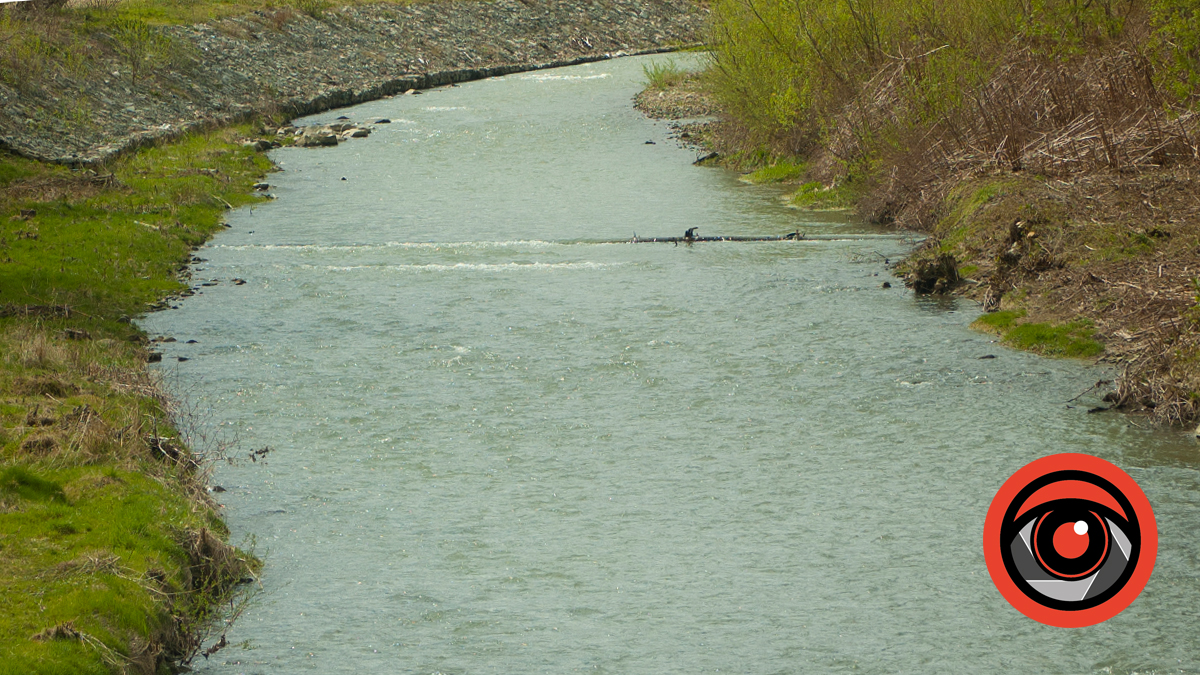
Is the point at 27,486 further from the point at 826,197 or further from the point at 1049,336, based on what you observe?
the point at 826,197

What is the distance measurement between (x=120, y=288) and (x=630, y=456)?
10912 millimetres

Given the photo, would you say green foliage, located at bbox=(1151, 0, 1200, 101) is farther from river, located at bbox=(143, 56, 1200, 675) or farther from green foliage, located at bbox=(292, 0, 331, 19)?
green foliage, located at bbox=(292, 0, 331, 19)

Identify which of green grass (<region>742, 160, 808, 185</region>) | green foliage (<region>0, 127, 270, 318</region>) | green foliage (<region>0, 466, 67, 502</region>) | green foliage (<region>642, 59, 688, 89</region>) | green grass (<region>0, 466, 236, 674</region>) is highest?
green foliage (<region>642, 59, 688, 89</region>)

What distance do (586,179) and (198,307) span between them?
14475 millimetres

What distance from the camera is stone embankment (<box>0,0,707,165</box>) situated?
113 feet

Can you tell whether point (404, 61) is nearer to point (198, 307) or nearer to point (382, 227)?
point (382, 227)

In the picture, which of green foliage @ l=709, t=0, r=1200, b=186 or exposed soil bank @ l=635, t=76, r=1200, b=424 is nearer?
exposed soil bank @ l=635, t=76, r=1200, b=424

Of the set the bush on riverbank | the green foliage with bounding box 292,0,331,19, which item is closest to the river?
the bush on riverbank

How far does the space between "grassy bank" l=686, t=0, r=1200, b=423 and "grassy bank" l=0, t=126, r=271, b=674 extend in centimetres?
1035

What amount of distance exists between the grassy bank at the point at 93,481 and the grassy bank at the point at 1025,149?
1035 centimetres

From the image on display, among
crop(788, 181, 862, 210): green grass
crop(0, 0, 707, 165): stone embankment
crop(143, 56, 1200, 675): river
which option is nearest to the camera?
crop(143, 56, 1200, 675): river

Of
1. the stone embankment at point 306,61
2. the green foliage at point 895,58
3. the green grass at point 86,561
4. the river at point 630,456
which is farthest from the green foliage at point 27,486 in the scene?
the stone embankment at point 306,61

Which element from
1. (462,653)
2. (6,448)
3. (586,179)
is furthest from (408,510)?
(586,179)

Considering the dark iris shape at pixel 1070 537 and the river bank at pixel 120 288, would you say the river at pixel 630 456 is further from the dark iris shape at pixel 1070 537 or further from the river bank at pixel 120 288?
the dark iris shape at pixel 1070 537
